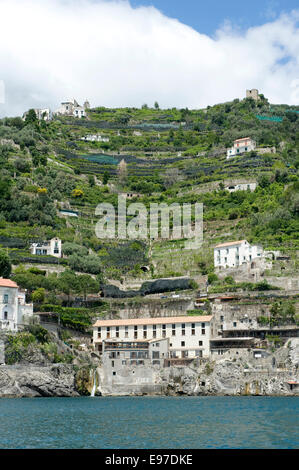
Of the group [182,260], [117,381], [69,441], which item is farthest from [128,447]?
[182,260]

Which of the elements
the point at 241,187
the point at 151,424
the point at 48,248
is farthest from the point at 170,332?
the point at 241,187

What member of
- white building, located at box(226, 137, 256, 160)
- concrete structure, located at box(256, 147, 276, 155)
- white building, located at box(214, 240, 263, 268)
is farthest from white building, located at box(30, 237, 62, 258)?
concrete structure, located at box(256, 147, 276, 155)

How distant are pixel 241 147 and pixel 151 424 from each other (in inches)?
4265

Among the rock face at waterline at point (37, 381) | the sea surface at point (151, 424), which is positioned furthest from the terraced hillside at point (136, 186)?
the sea surface at point (151, 424)

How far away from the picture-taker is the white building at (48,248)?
10981 centimetres

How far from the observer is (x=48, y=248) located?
110688 millimetres

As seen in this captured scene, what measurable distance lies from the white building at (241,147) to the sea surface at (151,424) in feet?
288

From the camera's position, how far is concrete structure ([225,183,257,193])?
133 meters

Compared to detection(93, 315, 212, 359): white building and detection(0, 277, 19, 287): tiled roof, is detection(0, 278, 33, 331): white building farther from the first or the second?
detection(93, 315, 212, 359): white building

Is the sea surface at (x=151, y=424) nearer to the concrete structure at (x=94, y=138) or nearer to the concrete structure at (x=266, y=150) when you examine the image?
the concrete structure at (x=266, y=150)

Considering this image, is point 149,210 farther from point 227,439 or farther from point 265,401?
point 227,439

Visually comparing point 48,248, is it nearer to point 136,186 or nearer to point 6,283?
point 6,283

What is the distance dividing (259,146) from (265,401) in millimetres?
90491

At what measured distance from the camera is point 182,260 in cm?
11031
